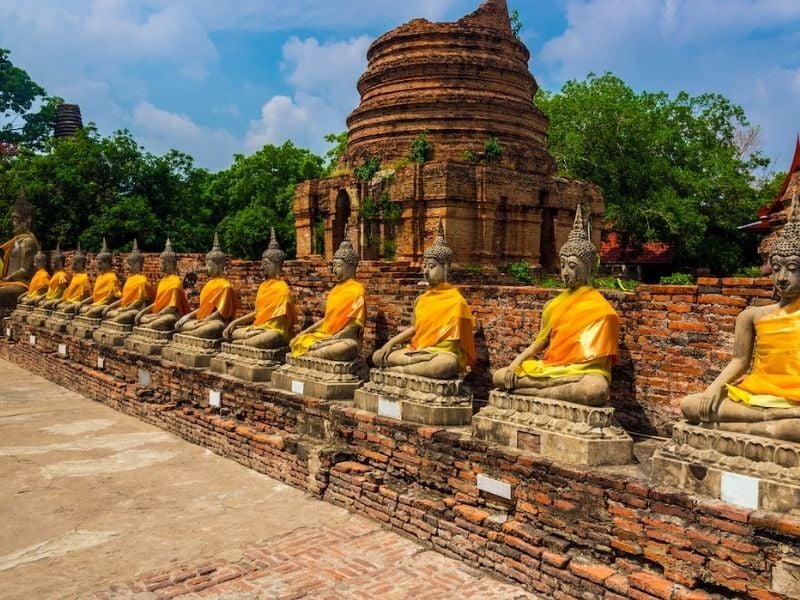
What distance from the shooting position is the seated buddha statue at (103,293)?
43.0 feet

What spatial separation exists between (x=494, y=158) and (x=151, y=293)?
7.06 metres

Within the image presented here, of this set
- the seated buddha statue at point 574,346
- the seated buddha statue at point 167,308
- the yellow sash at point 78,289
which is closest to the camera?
the seated buddha statue at point 574,346

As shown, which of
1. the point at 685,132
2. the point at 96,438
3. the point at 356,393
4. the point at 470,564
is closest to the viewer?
the point at 470,564

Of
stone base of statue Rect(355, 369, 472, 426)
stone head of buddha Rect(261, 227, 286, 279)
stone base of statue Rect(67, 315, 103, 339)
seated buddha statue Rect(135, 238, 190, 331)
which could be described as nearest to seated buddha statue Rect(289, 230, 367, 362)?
stone base of statue Rect(355, 369, 472, 426)

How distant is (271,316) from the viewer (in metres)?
8.50

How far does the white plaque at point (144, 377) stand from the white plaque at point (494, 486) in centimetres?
643

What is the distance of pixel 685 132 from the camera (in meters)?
27.7

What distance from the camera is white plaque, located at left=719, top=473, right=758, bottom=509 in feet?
12.8

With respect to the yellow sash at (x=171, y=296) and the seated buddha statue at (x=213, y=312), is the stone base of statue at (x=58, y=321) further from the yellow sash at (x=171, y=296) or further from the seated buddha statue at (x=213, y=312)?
the seated buddha statue at (x=213, y=312)

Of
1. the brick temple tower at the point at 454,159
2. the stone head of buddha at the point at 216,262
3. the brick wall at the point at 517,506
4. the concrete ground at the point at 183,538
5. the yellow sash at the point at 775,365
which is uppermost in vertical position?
the brick temple tower at the point at 454,159

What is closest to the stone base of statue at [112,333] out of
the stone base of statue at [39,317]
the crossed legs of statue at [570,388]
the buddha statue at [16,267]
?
the stone base of statue at [39,317]

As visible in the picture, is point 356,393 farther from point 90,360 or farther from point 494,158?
point 494,158

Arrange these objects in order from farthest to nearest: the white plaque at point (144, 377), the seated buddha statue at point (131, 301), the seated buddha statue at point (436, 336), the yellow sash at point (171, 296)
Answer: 1. the seated buddha statue at point (131, 301)
2. the yellow sash at point (171, 296)
3. the white plaque at point (144, 377)
4. the seated buddha statue at point (436, 336)

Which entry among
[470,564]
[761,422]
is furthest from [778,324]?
[470,564]
